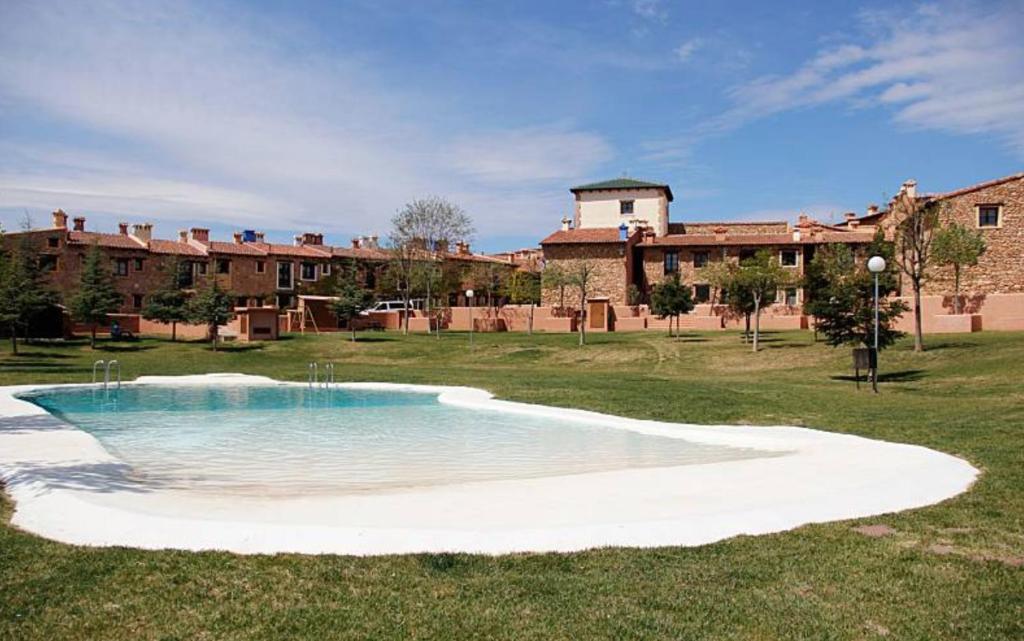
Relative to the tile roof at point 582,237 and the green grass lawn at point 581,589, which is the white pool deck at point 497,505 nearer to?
the green grass lawn at point 581,589

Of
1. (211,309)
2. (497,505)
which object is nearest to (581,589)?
(497,505)

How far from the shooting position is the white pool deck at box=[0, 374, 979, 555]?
6.70 metres

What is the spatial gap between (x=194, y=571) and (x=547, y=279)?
47043mm

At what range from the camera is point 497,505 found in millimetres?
8312

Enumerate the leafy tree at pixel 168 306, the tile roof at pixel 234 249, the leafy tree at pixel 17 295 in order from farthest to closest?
the tile roof at pixel 234 249, the leafy tree at pixel 168 306, the leafy tree at pixel 17 295

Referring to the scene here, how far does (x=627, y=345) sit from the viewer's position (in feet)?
128

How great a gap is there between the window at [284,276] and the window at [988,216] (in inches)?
1985

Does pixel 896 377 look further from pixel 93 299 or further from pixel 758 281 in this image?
pixel 93 299

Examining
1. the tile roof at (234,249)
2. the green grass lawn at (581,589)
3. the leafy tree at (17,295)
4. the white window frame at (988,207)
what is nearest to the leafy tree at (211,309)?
the leafy tree at (17,295)

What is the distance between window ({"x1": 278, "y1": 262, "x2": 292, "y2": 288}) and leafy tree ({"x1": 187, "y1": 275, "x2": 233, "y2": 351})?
24.5 meters

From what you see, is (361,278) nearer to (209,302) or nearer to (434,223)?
(434,223)

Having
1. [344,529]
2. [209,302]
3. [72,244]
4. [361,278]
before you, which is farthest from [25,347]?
[344,529]

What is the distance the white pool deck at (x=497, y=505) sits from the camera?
264 inches

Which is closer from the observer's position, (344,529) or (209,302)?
(344,529)
